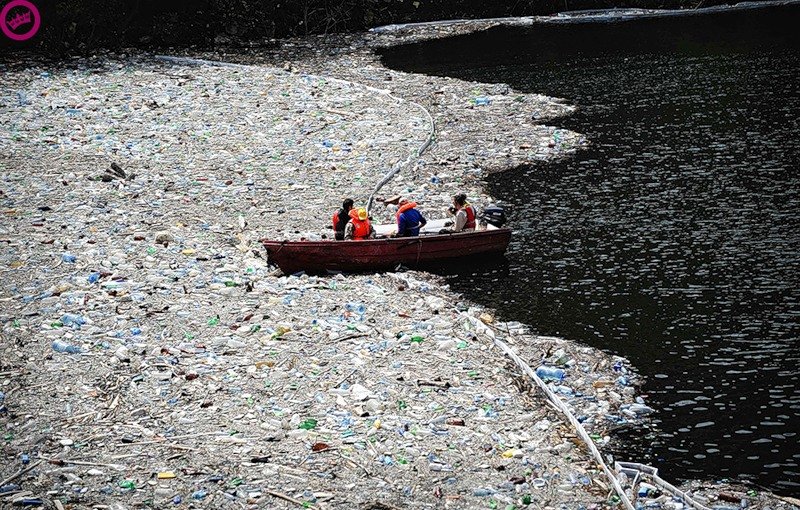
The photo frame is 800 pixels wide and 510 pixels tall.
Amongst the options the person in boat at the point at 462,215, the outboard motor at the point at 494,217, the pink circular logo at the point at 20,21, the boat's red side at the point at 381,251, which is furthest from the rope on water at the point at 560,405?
the pink circular logo at the point at 20,21

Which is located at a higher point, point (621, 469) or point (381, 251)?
point (381, 251)

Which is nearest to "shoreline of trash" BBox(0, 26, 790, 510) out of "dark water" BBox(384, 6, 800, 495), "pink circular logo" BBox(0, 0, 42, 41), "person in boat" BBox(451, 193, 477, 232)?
"dark water" BBox(384, 6, 800, 495)

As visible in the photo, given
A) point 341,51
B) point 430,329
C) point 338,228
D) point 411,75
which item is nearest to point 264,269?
point 338,228

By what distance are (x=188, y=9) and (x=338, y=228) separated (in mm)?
32871

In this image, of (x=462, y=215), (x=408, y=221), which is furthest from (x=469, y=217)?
(x=408, y=221)

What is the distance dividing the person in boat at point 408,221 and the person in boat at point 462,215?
928 millimetres

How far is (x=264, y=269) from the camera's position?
18.8 m

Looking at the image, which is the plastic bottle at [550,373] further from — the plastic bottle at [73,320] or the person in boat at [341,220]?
the plastic bottle at [73,320]

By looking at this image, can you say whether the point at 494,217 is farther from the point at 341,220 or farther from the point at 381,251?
Result: the point at 341,220

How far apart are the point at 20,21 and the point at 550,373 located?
37.9m

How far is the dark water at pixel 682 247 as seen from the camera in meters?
13.7

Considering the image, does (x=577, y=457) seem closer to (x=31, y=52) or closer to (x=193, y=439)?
(x=193, y=439)

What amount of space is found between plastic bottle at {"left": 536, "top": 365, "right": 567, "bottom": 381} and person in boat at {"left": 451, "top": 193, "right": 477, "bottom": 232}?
5.81m

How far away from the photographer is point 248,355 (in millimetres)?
14688
